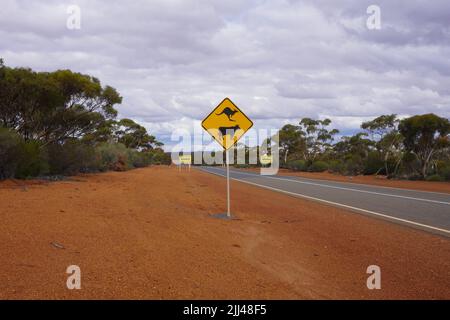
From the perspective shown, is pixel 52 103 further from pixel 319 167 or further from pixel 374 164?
pixel 319 167

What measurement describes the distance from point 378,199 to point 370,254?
10.8 metres

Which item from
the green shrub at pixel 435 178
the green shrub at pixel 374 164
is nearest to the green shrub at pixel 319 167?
the green shrub at pixel 374 164

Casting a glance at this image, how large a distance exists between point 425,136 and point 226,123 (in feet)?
94.2

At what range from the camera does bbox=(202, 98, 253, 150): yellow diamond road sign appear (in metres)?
11.9

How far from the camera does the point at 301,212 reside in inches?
527

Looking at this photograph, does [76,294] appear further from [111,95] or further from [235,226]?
[111,95]

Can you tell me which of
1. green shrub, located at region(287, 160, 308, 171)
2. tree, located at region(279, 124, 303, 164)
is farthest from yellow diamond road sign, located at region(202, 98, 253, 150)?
tree, located at region(279, 124, 303, 164)

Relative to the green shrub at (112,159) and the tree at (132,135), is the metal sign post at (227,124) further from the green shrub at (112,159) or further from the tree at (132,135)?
the tree at (132,135)

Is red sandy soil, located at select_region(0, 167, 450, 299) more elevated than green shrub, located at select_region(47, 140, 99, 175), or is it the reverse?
green shrub, located at select_region(47, 140, 99, 175)

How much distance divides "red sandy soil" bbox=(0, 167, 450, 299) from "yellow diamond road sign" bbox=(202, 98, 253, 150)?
215 centimetres

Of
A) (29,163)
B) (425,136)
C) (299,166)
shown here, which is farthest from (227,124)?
(299,166)

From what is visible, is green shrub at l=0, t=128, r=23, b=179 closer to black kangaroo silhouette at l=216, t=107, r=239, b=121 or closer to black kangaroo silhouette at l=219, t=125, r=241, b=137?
black kangaroo silhouette at l=219, t=125, r=241, b=137

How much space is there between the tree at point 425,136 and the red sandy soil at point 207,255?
86.3 ft

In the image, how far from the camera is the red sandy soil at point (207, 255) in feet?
17.7
